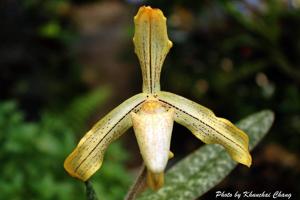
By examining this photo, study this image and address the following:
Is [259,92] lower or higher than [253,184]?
higher

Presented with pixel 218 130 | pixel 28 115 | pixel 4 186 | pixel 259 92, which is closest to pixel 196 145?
pixel 259 92

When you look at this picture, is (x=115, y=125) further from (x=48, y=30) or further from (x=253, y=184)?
(x=48, y=30)

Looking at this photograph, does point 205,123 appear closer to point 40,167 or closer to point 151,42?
point 151,42

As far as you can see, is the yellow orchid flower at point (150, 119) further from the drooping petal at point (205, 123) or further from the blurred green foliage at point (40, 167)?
the blurred green foliage at point (40, 167)

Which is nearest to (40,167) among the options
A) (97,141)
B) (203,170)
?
(203,170)

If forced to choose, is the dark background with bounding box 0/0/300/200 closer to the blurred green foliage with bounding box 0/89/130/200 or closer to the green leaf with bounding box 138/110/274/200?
the blurred green foliage with bounding box 0/89/130/200

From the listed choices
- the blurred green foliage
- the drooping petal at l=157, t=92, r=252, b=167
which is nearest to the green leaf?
the drooping petal at l=157, t=92, r=252, b=167
